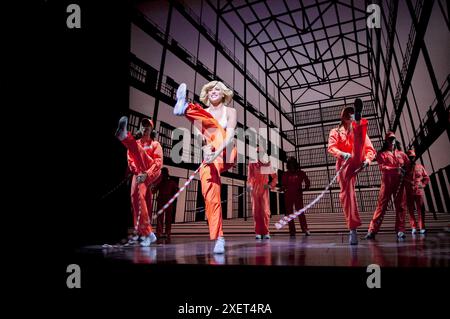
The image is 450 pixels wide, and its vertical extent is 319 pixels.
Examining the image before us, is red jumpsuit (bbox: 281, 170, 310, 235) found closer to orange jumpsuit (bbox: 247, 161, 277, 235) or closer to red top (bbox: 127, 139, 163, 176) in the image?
orange jumpsuit (bbox: 247, 161, 277, 235)

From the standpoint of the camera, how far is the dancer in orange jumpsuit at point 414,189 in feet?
15.6

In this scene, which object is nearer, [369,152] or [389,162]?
[369,152]

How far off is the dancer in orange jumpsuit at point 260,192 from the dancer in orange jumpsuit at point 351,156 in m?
1.96

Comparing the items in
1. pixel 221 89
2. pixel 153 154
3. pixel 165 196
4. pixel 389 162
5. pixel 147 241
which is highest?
pixel 221 89

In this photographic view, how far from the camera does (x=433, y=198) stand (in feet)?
27.4

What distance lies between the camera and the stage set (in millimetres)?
2480

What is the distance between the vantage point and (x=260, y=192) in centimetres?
509

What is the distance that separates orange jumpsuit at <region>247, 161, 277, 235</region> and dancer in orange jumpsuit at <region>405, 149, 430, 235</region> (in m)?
2.51

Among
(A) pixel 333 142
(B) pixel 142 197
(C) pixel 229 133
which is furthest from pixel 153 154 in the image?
(A) pixel 333 142

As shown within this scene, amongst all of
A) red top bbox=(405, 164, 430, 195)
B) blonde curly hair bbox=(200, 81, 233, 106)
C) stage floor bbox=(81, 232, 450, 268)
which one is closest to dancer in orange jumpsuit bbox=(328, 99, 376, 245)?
stage floor bbox=(81, 232, 450, 268)

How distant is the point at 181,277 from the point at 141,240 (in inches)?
87.4

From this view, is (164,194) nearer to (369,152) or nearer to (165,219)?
(165,219)

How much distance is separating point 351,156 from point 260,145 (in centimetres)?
235
